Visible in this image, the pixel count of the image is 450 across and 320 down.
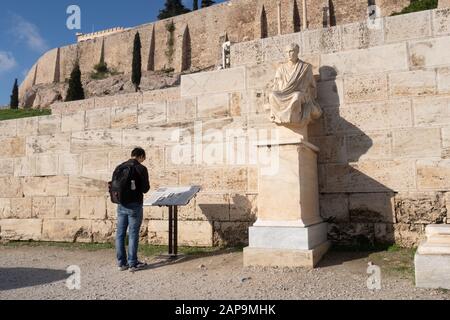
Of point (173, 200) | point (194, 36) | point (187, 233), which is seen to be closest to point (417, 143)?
point (173, 200)

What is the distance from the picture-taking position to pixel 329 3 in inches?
1598

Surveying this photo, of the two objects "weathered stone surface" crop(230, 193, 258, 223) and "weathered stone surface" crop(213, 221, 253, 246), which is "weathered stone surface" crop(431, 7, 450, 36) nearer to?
"weathered stone surface" crop(230, 193, 258, 223)

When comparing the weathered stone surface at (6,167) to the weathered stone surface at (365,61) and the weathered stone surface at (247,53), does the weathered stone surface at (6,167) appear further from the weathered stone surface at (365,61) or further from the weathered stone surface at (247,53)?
the weathered stone surface at (365,61)

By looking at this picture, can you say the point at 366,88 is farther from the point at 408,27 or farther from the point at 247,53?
the point at 247,53

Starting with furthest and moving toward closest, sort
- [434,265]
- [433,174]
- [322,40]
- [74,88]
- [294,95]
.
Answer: [74,88]
[322,40]
[433,174]
[294,95]
[434,265]

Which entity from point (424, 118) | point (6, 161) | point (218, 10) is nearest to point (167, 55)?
point (218, 10)

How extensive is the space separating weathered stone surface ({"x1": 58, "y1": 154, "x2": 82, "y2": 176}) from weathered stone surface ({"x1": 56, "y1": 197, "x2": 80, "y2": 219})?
18.7 inches

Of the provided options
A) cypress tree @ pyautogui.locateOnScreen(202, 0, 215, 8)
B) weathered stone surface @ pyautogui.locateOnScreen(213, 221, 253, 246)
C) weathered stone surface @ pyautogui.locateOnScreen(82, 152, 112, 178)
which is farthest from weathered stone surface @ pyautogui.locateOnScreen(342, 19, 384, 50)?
cypress tree @ pyautogui.locateOnScreen(202, 0, 215, 8)

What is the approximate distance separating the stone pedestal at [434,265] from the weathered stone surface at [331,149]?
2.04m

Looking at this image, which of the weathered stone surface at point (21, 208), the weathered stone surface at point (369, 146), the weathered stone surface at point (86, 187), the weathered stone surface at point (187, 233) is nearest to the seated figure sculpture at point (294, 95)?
the weathered stone surface at point (369, 146)

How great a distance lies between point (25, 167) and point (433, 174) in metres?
7.13

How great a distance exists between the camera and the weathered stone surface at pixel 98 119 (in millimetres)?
7383

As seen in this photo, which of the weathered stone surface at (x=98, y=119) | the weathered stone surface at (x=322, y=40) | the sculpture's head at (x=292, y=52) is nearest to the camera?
the sculpture's head at (x=292, y=52)

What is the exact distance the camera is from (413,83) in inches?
213
